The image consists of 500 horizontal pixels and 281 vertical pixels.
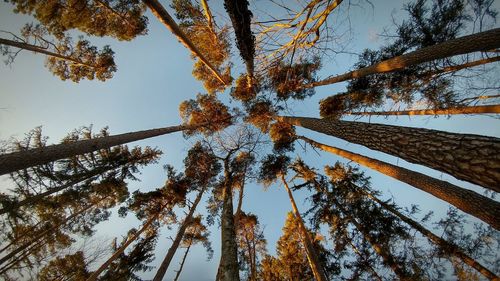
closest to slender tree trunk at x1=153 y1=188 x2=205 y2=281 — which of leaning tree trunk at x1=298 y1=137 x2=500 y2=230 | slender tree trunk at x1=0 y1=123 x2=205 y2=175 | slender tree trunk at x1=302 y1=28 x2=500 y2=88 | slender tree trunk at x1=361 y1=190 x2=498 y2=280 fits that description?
slender tree trunk at x1=0 y1=123 x2=205 y2=175

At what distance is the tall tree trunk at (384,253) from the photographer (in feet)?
26.5

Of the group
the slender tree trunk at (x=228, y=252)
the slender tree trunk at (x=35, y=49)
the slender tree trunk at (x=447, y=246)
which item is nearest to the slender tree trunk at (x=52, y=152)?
the slender tree trunk at (x=228, y=252)

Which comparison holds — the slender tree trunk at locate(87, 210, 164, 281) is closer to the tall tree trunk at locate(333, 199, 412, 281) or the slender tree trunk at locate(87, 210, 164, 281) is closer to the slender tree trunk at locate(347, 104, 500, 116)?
the tall tree trunk at locate(333, 199, 412, 281)

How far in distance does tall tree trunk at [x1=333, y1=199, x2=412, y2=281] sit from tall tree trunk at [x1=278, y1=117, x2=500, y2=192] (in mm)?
6760

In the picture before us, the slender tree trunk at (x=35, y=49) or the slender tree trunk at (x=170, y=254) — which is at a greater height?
the slender tree trunk at (x=35, y=49)

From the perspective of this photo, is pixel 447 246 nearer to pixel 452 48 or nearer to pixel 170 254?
pixel 452 48

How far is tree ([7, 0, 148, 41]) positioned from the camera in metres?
9.12

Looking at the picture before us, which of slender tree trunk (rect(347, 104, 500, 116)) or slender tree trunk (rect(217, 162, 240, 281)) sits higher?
slender tree trunk (rect(347, 104, 500, 116))

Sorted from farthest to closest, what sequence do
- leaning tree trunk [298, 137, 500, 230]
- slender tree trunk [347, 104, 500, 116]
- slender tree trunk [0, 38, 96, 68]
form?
slender tree trunk [0, 38, 96, 68] → slender tree trunk [347, 104, 500, 116] → leaning tree trunk [298, 137, 500, 230]

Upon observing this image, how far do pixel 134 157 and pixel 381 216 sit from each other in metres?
12.6

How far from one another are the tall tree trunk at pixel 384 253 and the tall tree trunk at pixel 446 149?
676cm

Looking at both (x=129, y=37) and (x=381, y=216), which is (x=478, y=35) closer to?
(x=381, y=216)

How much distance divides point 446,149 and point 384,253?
7.94 m

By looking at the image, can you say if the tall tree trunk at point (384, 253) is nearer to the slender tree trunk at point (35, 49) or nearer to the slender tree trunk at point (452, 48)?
the slender tree trunk at point (452, 48)
